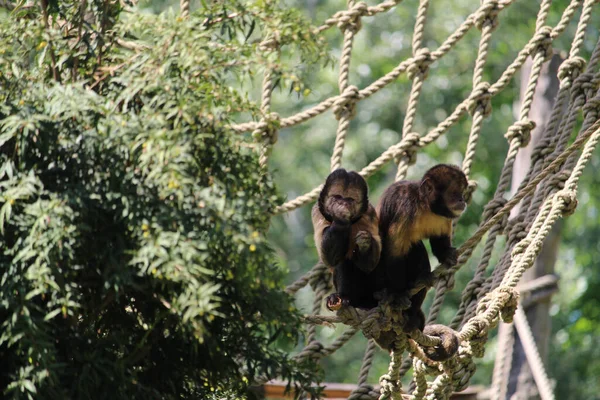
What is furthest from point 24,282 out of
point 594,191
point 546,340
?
point 594,191

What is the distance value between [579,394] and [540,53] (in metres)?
5.66

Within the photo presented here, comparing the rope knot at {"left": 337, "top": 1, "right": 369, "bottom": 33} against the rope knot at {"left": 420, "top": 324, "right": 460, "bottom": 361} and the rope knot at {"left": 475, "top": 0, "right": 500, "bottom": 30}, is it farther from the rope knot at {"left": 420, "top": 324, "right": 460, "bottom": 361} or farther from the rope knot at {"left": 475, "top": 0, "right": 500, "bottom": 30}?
the rope knot at {"left": 420, "top": 324, "right": 460, "bottom": 361}

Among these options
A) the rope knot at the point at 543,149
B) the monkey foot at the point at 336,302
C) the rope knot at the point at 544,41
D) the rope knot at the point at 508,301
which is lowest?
the monkey foot at the point at 336,302

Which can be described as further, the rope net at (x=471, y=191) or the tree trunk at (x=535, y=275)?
the tree trunk at (x=535, y=275)

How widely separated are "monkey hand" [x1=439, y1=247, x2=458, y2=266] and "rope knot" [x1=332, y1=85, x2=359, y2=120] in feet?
3.82

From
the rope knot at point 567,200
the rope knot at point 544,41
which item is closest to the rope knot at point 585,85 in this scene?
the rope knot at point 544,41

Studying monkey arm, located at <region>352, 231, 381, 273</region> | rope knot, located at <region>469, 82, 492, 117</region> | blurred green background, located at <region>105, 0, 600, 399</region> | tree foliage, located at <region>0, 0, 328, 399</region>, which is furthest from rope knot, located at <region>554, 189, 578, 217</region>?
blurred green background, located at <region>105, 0, 600, 399</region>

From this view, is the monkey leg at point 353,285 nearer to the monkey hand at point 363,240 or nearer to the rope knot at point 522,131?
the monkey hand at point 363,240

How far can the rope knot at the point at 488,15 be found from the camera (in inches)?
194

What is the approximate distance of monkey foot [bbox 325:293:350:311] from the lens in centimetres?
354

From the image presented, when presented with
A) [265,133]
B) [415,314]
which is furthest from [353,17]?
[415,314]

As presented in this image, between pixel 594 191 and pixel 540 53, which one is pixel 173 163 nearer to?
pixel 540 53

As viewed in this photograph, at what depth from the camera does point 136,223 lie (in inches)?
95.7

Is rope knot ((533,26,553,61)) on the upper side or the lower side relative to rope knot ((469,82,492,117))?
upper
